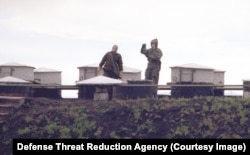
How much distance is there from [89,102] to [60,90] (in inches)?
130

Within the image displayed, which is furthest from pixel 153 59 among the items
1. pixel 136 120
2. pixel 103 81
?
pixel 136 120

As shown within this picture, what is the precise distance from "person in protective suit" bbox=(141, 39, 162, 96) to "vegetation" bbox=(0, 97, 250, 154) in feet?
8.92

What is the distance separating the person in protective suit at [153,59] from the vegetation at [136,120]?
107 inches

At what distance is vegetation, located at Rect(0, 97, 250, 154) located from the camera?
1794cm

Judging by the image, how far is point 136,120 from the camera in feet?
61.8

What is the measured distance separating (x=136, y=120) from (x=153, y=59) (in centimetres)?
496

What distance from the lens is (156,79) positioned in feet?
77.8

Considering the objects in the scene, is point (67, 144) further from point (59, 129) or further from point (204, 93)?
point (204, 93)

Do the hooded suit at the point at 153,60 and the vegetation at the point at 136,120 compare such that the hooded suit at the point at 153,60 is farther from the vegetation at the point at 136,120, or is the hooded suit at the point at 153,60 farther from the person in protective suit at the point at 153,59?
the vegetation at the point at 136,120

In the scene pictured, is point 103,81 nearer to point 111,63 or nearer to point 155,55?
point 111,63

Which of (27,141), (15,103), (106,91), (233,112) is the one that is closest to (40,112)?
(15,103)

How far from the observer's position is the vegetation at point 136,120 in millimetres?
17938
